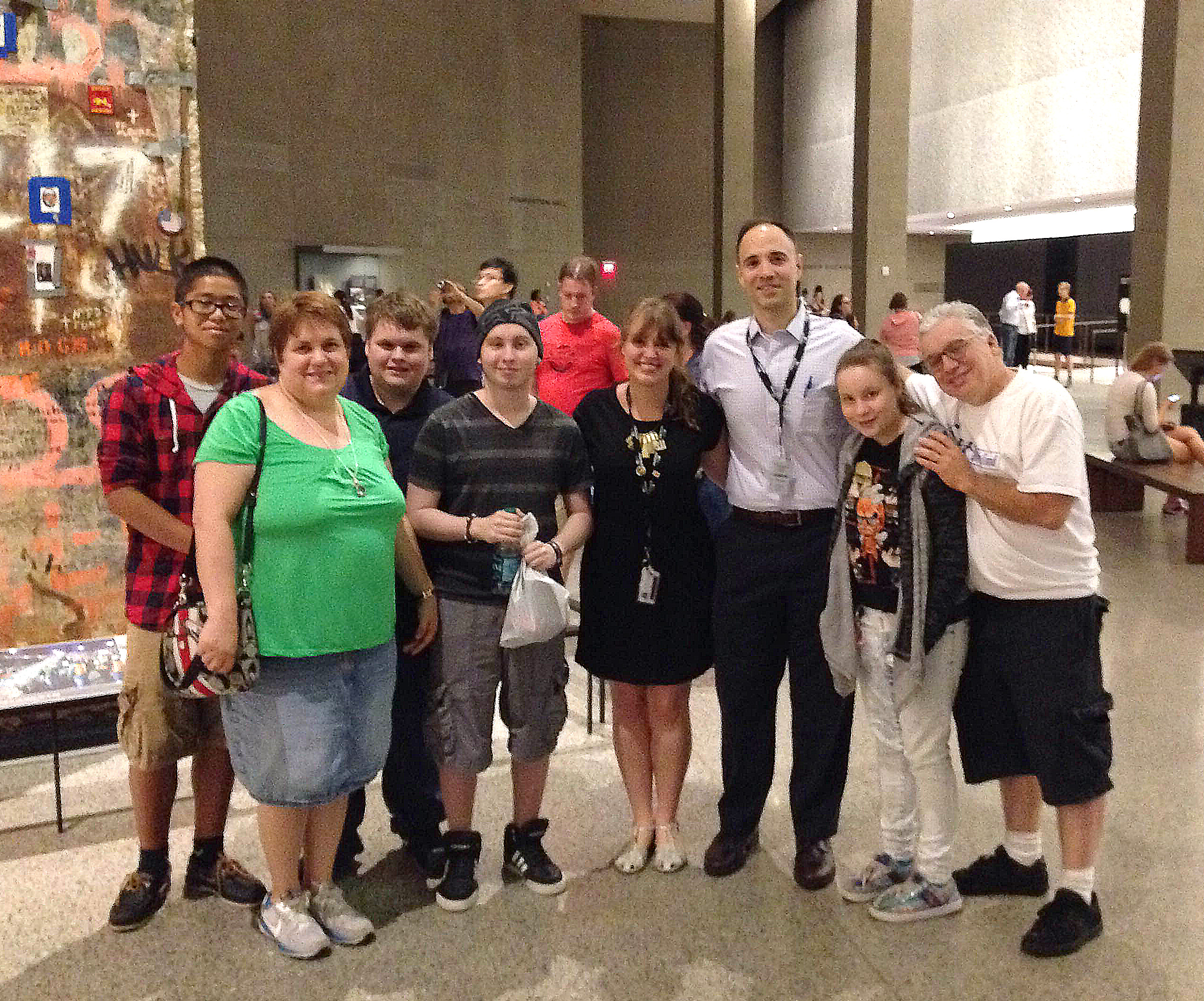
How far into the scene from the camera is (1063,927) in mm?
2672

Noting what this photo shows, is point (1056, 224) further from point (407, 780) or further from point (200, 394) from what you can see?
point (200, 394)

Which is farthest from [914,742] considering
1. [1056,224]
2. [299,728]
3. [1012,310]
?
[1056,224]

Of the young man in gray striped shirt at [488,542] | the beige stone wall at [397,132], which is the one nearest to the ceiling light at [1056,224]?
the beige stone wall at [397,132]

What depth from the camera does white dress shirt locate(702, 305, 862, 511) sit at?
2896 mm

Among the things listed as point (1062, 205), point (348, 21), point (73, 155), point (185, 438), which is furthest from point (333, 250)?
point (185, 438)

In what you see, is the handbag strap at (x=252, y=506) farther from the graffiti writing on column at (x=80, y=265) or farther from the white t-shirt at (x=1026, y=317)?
the white t-shirt at (x=1026, y=317)

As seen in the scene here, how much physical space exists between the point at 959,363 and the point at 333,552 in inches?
62.0

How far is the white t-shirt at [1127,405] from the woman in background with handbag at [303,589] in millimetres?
6717

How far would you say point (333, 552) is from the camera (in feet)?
8.05

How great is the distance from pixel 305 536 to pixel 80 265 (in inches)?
85.6

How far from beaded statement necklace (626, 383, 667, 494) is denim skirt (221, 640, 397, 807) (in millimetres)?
904

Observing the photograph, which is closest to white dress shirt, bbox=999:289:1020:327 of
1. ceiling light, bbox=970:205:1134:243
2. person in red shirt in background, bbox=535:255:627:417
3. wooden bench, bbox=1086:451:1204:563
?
ceiling light, bbox=970:205:1134:243

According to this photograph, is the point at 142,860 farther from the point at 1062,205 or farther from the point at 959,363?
the point at 1062,205

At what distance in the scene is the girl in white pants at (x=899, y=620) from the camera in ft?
8.64
